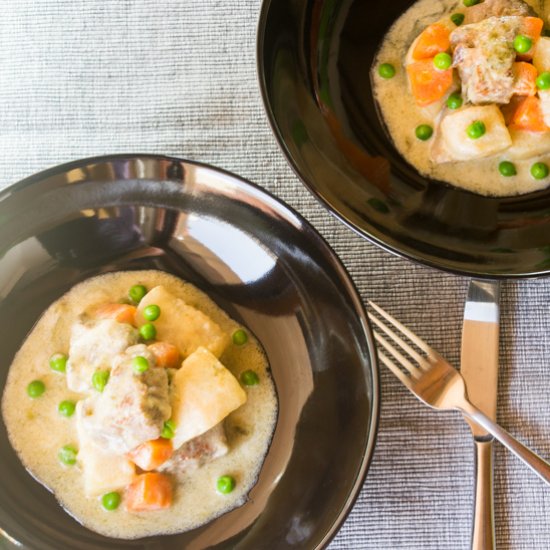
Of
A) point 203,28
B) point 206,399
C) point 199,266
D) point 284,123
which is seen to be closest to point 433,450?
point 206,399

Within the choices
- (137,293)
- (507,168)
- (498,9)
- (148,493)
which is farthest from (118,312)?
(498,9)

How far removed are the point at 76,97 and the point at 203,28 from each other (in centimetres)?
58

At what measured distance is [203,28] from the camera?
2770 millimetres

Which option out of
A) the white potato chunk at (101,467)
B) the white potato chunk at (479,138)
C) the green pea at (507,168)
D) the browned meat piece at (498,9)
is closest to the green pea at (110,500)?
the white potato chunk at (101,467)

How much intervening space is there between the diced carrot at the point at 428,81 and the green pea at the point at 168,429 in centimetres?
148

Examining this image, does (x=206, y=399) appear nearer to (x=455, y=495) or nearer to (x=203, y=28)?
(x=455, y=495)

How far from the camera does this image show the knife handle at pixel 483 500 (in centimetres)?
249

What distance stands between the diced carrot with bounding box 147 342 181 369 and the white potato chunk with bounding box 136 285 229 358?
0.12 feet

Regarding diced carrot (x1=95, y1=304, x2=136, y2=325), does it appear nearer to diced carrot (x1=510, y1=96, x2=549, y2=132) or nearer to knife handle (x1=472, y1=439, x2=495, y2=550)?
knife handle (x1=472, y1=439, x2=495, y2=550)

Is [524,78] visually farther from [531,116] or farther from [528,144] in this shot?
[528,144]

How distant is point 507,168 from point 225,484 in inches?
60.8

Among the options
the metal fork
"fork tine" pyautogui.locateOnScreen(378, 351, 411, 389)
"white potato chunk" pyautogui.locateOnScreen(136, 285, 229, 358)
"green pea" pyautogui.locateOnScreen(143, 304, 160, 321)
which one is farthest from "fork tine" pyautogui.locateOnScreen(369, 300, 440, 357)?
"green pea" pyautogui.locateOnScreen(143, 304, 160, 321)

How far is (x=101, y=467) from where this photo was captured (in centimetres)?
231

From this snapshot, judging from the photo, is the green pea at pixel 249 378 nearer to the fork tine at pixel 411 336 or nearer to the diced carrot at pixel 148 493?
the diced carrot at pixel 148 493
